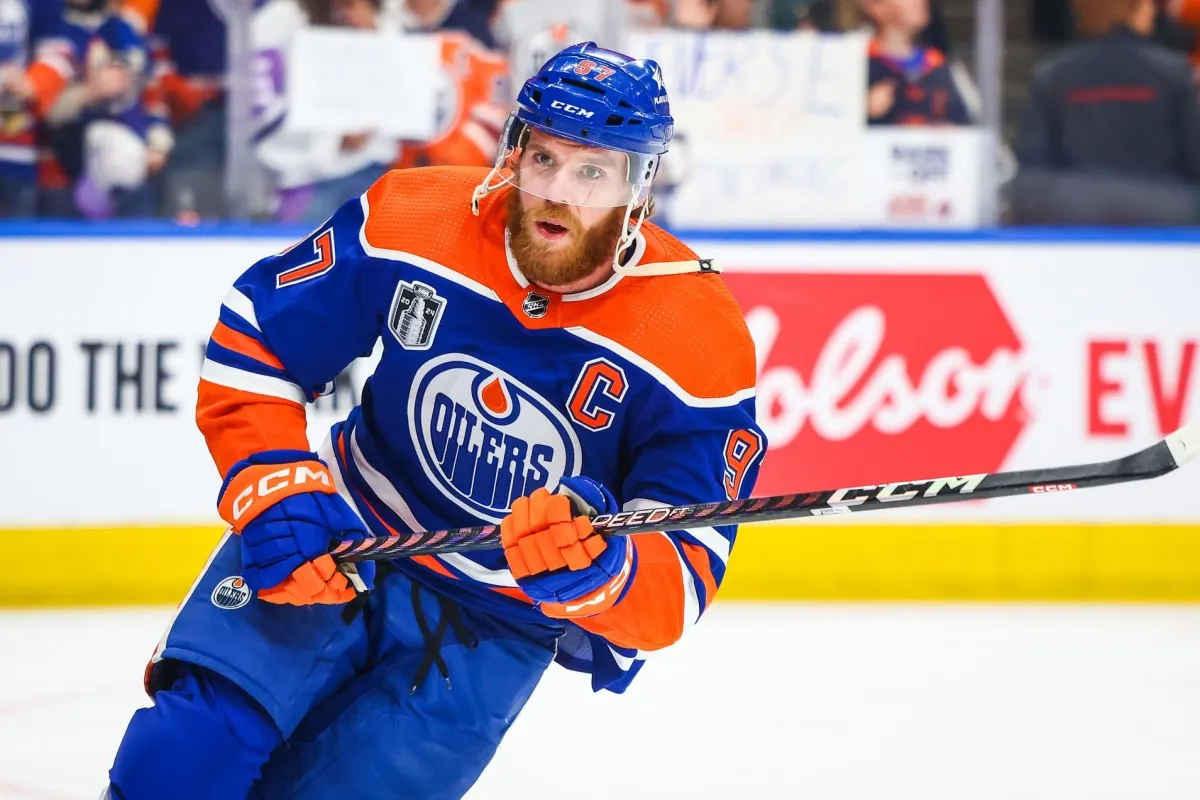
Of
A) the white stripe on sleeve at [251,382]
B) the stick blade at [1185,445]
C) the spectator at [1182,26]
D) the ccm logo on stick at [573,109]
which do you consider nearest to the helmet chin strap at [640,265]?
the ccm logo on stick at [573,109]

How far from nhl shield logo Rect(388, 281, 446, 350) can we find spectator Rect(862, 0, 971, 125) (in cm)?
258

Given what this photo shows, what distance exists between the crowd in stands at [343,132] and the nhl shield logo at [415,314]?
7.30ft

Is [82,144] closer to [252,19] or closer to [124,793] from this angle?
[252,19]

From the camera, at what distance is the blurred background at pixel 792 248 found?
13.8 ft

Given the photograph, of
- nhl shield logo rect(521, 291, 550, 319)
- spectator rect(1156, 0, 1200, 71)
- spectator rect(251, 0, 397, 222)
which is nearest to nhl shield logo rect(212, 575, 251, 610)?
nhl shield logo rect(521, 291, 550, 319)

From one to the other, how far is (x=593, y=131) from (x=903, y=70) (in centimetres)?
265

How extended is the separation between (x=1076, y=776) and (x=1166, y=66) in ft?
7.74

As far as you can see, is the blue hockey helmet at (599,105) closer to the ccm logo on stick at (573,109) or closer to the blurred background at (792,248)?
the ccm logo on stick at (573,109)

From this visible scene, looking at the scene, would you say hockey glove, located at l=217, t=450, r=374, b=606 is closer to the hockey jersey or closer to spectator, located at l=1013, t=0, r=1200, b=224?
the hockey jersey

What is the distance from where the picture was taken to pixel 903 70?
14.9 ft

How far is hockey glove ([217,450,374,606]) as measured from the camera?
6.86 feet

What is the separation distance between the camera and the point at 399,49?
14.5 ft

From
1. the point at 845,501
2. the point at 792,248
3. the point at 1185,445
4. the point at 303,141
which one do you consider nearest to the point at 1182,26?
the point at 792,248

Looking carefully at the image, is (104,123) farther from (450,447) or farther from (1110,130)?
(1110,130)
